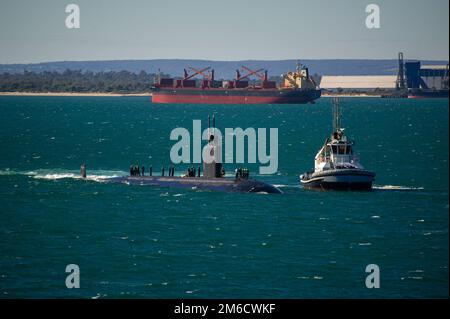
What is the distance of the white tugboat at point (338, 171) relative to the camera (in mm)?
84938

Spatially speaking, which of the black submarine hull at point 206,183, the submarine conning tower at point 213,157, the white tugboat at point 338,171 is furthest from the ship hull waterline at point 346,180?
the submarine conning tower at point 213,157

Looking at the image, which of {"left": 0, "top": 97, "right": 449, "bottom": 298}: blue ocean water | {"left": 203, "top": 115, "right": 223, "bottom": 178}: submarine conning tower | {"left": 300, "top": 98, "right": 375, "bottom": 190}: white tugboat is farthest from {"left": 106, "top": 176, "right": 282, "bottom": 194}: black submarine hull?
{"left": 300, "top": 98, "right": 375, "bottom": 190}: white tugboat

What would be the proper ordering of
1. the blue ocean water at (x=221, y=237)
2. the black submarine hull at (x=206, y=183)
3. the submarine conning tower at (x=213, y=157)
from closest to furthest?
the blue ocean water at (x=221, y=237)
the black submarine hull at (x=206, y=183)
the submarine conning tower at (x=213, y=157)

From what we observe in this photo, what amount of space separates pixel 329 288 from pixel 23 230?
84.1ft

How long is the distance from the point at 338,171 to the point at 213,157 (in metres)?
10.9

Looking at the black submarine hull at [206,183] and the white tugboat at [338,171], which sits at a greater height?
the white tugboat at [338,171]

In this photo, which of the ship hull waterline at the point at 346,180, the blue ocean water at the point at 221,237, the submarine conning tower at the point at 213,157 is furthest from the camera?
the submarine conning tower at the point at 213,157

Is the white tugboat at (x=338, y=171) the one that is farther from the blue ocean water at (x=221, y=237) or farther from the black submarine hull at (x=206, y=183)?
the black submarine hull at (x=206, y=183)

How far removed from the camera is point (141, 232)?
6738cm

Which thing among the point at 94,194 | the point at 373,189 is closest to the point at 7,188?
the point at 94,194

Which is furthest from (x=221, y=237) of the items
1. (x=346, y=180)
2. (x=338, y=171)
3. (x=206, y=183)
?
(x=206, y=183)

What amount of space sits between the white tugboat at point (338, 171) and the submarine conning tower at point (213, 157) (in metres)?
7.66

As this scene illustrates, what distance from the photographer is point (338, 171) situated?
85000 millimetres
